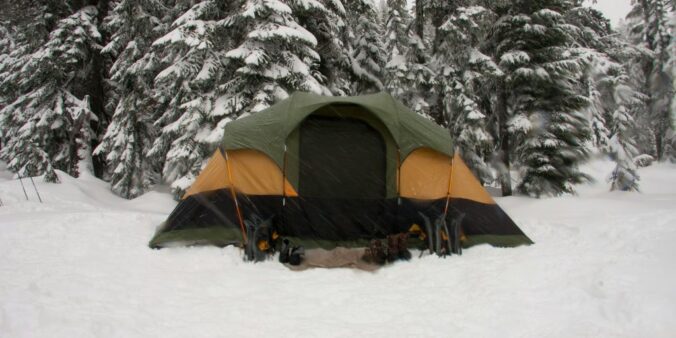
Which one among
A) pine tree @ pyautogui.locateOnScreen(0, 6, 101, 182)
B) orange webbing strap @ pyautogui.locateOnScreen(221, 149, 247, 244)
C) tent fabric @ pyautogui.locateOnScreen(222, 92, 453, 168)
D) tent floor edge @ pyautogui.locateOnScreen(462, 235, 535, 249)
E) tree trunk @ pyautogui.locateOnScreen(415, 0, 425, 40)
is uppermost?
tree trunk @ pyautogui.locateOnScreen(415, 0, 425, 40)

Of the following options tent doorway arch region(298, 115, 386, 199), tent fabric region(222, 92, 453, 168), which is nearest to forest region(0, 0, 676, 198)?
tent fabric region(222, 92, 453, 168)

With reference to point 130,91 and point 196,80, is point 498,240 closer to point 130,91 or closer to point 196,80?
point 196,80

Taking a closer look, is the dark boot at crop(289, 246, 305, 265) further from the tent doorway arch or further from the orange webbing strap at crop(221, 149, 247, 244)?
the tent doorway arch

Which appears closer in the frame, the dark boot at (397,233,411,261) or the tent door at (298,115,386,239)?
the dark boot at (397,233,411,261)

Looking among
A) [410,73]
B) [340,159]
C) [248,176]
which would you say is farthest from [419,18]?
[248,176]

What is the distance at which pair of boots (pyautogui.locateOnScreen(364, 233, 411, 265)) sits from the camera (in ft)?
19.7

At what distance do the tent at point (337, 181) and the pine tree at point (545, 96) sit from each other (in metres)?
6.31

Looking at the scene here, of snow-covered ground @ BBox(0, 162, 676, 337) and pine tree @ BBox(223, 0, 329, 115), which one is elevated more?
pine tree @ BBox(223, 0, 329, 115)

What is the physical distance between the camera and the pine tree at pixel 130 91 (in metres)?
13.2

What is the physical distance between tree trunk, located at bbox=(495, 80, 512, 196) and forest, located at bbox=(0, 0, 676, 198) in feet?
0.17

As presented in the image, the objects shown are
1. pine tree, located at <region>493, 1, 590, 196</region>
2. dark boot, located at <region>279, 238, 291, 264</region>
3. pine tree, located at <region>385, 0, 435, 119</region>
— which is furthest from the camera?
pine tree, located at <region>385, 0, 435, 119</region>

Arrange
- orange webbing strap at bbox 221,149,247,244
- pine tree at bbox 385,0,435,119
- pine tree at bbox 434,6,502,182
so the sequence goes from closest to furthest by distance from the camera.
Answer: orange webbing strap at bbox 221,149,247,244 → pine tree at bbox 434,6,502,182 → pine tree at bbox 385,0,435,119

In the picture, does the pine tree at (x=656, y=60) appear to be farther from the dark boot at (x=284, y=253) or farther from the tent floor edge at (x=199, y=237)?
the tent floor edge at (x=199, y=237)

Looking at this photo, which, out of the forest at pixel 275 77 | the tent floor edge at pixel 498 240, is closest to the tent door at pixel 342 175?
the tent floor edge at pixel 498 240
